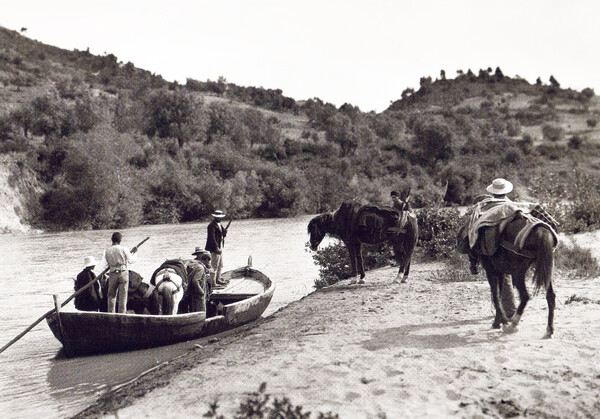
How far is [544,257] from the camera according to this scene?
25.5 ft

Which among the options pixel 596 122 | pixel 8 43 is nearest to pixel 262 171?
pixel 596 122

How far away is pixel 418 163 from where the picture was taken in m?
75.6

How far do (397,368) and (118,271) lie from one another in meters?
5.81

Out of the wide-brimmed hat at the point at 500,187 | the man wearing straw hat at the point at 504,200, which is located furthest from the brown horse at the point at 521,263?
the wide-brimmed hat at the point at 500,187

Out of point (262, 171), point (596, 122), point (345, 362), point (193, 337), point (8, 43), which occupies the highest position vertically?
point (8, 43)

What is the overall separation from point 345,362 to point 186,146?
55.1m

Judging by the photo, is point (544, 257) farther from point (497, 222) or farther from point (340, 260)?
point (340, 260)

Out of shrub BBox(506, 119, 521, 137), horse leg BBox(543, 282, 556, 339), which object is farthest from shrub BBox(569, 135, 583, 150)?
horse leg BBox(543, 282, 556, 339)

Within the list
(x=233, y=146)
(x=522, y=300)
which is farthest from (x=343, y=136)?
(x=522, y=300)

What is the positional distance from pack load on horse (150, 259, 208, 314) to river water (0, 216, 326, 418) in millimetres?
754

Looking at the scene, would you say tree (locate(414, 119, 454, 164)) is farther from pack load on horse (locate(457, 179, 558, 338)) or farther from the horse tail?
the horse tail

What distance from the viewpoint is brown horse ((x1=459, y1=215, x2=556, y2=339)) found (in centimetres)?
779

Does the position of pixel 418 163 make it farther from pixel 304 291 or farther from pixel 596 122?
pixel 304 291

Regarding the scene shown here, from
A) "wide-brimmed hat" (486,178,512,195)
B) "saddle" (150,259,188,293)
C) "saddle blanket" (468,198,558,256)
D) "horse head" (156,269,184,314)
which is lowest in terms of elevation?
"horse head" (156,269,184,314)
